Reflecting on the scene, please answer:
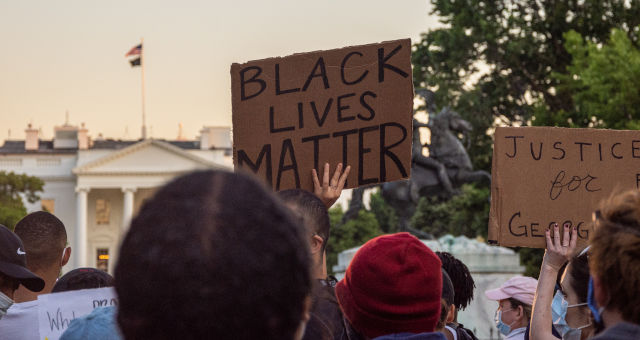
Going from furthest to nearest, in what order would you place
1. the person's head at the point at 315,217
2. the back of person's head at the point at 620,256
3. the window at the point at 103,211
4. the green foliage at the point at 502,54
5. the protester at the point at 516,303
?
1. the window at the point at 103,211
2. the green foliage at the point at 502,54
3. the protester at the point at 516,303
4. the person's head at the point at 315,217
5. the back of person's head at the point at 620,256

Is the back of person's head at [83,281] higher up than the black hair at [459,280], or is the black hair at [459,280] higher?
the back of person's head at [83,281]

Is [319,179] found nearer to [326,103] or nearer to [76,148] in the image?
[326,103]

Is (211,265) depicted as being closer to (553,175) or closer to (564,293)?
(564,293)

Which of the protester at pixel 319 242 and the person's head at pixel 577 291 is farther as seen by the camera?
the person's head at pixel 577 291

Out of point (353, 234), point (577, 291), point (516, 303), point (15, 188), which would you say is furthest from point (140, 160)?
point (577, 291)

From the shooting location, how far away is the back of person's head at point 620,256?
1781 millimetres

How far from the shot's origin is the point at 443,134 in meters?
15.1

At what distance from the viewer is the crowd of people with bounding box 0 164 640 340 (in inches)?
48.8

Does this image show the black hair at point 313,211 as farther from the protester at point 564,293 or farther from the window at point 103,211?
the window at point 103,211

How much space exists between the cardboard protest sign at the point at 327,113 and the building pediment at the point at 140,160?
69938mm

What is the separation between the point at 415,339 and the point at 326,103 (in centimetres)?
170

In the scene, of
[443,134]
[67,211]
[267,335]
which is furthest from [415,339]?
[67,211]

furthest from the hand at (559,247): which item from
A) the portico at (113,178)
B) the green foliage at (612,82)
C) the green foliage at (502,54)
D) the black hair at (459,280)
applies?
the portico at (113,178)

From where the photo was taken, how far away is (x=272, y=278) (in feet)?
4.12
